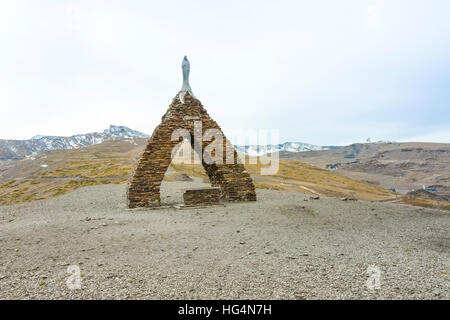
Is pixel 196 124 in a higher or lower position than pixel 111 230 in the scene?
higher

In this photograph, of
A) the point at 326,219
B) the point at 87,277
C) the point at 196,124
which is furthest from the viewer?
the point at 196,124

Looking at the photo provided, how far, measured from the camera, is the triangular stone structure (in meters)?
13.4

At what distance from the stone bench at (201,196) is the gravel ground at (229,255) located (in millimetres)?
1750

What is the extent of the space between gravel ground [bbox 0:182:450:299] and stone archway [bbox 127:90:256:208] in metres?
2.26

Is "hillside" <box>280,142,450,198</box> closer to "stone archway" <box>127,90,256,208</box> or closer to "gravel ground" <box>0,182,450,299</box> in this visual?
"stone archway" <box>127,90,256,208</box>

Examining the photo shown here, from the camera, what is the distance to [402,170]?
104 m

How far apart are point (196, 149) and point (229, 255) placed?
945 cm

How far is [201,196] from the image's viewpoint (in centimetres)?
1320

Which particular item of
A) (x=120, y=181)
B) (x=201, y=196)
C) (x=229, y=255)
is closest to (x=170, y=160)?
(x=201, y=196)

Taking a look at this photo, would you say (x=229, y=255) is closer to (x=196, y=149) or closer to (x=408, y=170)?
(x=196, y=149)

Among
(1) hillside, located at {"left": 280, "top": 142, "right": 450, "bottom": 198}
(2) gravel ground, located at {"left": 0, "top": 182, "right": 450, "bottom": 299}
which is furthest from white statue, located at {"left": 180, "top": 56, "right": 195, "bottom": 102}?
(1) hillside, located at {"left": 280, "top": 142, "right": 450, "bottom": 198}

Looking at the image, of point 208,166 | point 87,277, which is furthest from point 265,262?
point 208,166
